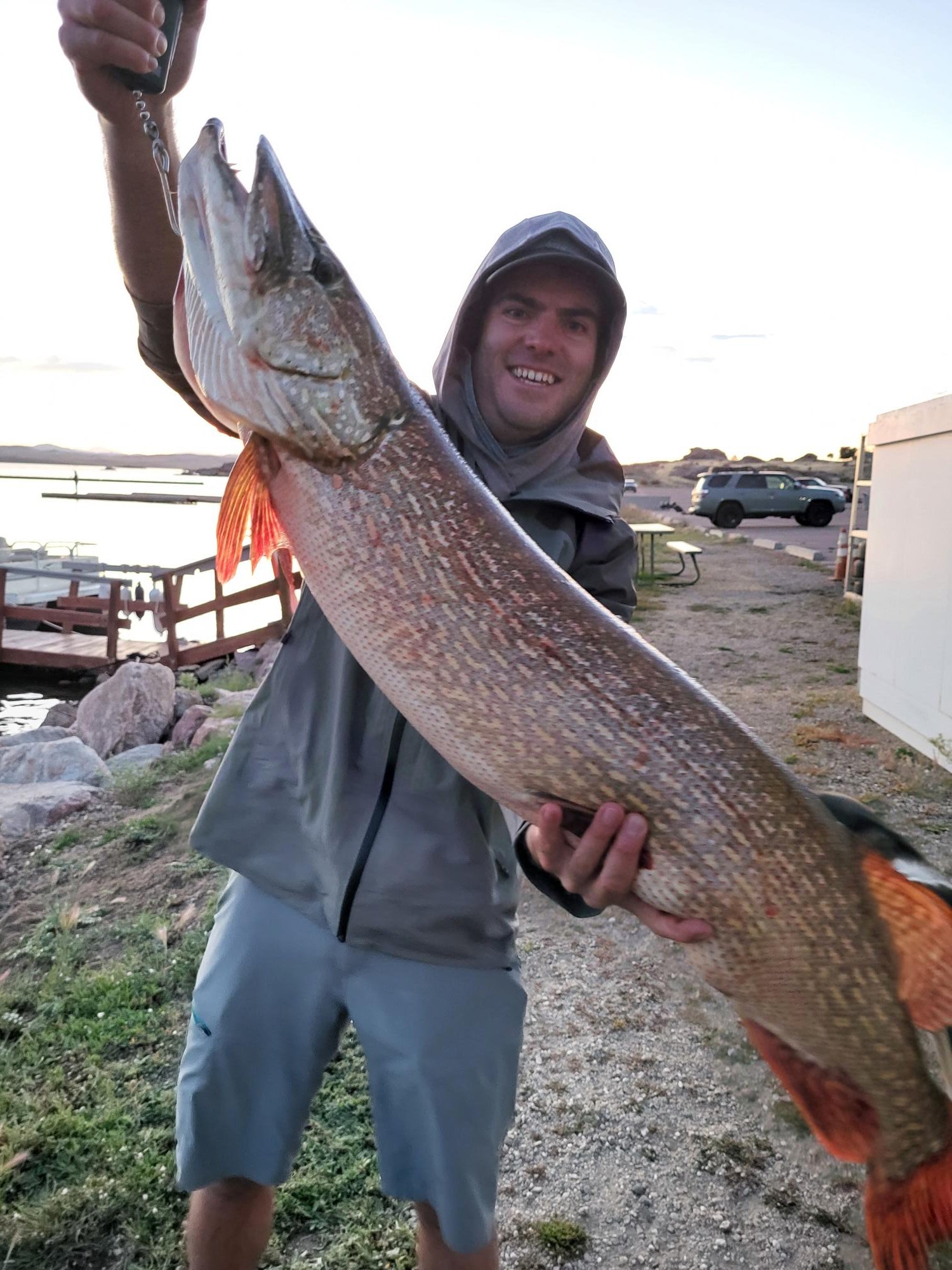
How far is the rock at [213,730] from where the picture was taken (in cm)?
727

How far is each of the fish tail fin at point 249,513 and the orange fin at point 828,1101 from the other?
155cm

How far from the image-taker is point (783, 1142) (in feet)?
9.00

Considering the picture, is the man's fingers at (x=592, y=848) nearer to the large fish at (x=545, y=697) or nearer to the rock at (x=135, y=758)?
the large fish at (x=545, y=697)

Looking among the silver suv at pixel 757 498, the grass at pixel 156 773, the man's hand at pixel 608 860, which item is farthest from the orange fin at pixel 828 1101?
the silver suv at pixel 757 498

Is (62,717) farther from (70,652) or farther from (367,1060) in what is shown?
(367,1060)

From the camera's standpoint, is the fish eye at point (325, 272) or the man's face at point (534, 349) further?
the man's face at point (534, 349)

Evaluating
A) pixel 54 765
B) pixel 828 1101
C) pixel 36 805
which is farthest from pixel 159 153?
pixel 54 765

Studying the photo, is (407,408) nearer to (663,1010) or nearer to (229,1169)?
(229,1169)

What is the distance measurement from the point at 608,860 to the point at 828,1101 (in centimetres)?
70

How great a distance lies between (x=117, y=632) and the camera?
1355cm

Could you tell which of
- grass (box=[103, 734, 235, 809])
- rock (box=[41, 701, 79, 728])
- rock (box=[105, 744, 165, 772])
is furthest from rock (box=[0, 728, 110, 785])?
rock (box=[41, 701, 79, 728])

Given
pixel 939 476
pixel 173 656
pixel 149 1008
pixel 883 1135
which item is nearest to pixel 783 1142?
pixel 883 1135

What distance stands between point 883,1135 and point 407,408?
1.86m

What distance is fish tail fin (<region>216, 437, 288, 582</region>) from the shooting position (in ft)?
6.33
